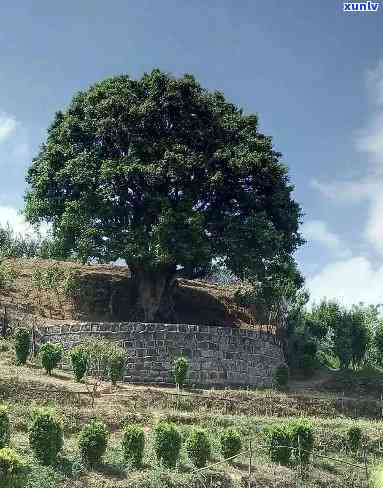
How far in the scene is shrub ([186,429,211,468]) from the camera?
24234mm

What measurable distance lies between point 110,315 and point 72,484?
23.2 metres

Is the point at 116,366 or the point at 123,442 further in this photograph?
the point at 116,366

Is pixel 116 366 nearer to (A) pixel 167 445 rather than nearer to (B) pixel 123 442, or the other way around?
(B) pixel 123 442

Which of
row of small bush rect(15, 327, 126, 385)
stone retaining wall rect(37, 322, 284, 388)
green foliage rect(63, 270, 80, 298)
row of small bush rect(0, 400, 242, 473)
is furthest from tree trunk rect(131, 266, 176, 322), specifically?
row of small bush rect(0, 400, 242, 473)

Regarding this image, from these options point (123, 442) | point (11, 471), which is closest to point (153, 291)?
point (123, 442)

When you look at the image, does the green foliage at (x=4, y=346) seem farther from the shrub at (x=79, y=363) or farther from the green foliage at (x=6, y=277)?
the green foliage at (x=6, y=277)

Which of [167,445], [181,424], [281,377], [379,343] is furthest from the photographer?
[379,343]

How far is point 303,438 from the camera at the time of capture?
26.4 m

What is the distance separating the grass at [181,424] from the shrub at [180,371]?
114cm

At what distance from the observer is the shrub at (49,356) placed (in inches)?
1260

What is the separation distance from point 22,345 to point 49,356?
1732mm

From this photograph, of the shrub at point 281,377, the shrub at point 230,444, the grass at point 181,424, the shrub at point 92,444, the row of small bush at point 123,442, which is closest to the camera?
the row of small bush at point 123,442

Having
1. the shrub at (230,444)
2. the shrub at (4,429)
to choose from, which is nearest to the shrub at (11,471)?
the shrub at (4,429)

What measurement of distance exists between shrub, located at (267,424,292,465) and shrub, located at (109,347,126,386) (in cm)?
944
